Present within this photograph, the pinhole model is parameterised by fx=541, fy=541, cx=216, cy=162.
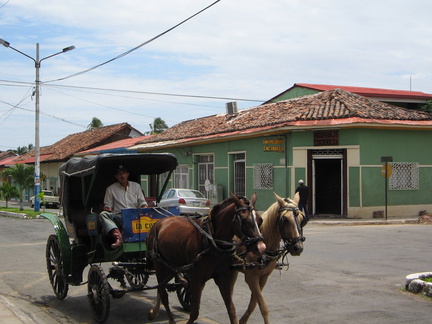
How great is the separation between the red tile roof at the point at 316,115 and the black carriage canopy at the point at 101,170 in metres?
14.5

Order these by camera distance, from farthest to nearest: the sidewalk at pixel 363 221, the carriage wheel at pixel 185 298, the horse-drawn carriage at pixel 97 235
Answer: the sidewalk at pixel 363 221
the carriage wheel at pixel 185 298
the horse-drawn carriage at pixel 97 235

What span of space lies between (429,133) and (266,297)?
18.6m

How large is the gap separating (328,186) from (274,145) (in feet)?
9.76

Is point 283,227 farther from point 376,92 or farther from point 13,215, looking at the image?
point 376,92

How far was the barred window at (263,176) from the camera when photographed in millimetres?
24938

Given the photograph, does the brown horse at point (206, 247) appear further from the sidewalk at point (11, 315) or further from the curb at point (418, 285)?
the curb at point (418, 285)

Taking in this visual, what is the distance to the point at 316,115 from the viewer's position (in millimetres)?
23391

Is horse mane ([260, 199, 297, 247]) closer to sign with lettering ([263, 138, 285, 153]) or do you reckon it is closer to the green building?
the green building

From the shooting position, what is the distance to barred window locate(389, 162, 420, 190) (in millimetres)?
23391

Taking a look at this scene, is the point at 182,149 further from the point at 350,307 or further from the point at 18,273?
the point at 350,307

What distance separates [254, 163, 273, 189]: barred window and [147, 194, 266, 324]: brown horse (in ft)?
60.3

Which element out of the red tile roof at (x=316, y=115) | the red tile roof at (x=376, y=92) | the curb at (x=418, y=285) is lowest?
the curb at (x=418, y=285)

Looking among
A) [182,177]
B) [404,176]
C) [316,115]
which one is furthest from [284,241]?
[182,177]

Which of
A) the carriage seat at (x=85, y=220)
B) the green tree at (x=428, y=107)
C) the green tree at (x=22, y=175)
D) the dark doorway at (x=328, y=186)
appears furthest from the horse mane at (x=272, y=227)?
the green tree at (x=22, y=175)
